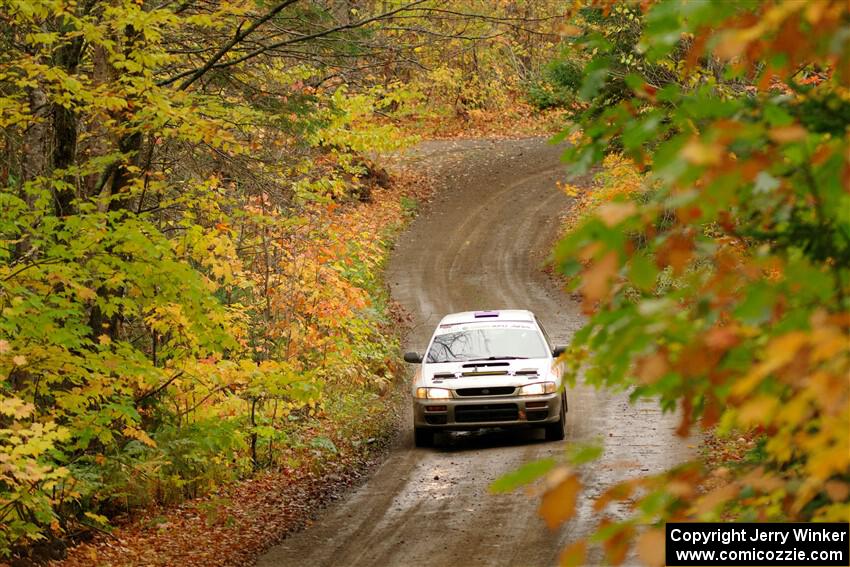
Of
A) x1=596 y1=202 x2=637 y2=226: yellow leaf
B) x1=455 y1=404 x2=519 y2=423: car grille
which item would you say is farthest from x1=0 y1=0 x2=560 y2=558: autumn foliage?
x1=596 y1=202 x2=637 y2=226: yellow leaf

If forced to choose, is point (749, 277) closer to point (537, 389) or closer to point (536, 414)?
point (537, 389)

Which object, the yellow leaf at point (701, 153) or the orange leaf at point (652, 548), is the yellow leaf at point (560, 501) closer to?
the orange leaf at point (652, 548)

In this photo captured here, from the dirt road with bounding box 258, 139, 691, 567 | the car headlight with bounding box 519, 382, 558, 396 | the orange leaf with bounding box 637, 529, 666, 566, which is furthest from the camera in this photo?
the car headlight with bounding box 519, 382, 558, 396

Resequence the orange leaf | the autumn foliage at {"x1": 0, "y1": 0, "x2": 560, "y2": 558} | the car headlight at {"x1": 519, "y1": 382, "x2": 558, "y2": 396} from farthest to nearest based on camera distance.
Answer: the car headlight at {"x1": 519, "y1": 382, "x2": 558, "y2": 396} → the autumn foliage at {"x1": 0, "y1": 0, "x2": 560, "y2": 558} → the orange leaf

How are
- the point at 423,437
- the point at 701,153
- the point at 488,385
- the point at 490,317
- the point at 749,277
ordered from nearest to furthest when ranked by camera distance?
the point at 701,153
the point at 749,277
the point at 488,385
the point at 423,437
the point at 490,317

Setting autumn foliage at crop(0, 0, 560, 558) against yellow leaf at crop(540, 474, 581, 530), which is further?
autumn foliage at crop(0, 0, 560, 558)

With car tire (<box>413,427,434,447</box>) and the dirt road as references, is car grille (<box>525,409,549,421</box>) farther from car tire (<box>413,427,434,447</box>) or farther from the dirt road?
car tire (<box>413,427,434,447</box>)

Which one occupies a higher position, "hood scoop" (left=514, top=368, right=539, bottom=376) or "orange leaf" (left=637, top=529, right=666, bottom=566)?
"orange leaf" (left=637, top=529, right=666, bottom=566)

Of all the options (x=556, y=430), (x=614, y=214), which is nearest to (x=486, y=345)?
(x=556, y=430)

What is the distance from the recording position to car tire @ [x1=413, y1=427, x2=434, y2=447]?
13664 mm

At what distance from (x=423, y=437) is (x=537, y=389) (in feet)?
6.30

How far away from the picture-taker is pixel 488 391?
43.0 ft

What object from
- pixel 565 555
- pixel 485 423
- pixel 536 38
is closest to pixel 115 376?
pixel 485 423

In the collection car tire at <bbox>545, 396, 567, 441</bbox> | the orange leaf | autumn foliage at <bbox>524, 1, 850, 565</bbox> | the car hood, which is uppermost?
autumn foliage at <bbox>524, 1, 850, 565</bbox>
